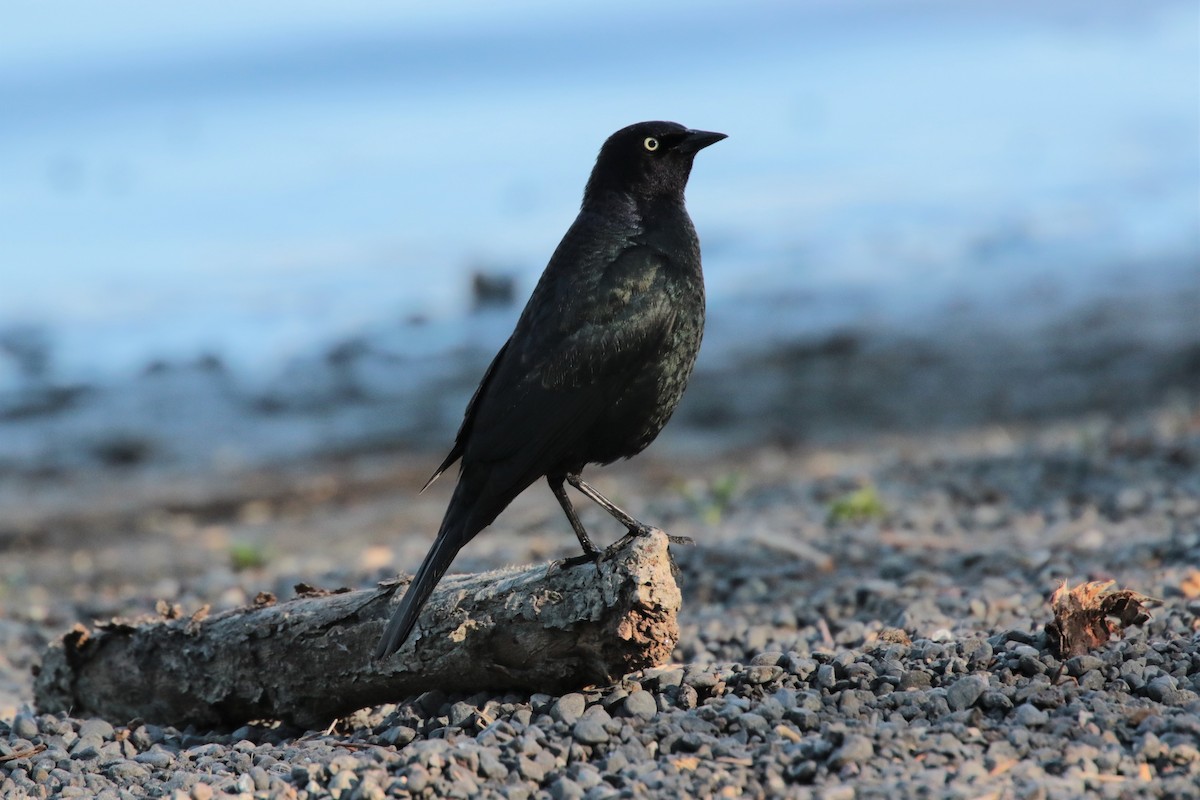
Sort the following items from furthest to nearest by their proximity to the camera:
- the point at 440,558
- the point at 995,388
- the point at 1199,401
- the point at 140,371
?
the point at 140,371, the point at 995,388, the point at 1199,401, the point at 440,558

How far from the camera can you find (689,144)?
517 centimetres

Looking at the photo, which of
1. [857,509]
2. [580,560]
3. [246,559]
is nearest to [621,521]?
[580,560]

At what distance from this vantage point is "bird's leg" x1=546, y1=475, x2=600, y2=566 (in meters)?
4.31

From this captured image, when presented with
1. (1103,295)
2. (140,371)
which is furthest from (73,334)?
(1103,295)

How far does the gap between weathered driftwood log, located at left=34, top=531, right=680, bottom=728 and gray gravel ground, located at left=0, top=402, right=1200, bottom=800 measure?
8cm

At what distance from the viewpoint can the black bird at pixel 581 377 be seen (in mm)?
4434

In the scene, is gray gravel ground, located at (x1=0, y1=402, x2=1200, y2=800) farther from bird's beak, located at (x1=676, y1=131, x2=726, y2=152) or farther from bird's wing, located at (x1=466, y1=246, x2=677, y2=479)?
bird's beak, located at (x1=676, y1=131, x2=726, y2=152)

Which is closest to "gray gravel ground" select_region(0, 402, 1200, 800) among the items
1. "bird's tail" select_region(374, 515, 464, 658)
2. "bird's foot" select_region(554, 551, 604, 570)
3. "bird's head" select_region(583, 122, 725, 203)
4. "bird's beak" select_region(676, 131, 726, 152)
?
"bird's tail" select_region(374, 515, 464, 658)

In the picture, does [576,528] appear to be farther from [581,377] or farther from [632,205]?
[632,205]

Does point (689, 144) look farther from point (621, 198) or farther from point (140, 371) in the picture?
point (140, 371)

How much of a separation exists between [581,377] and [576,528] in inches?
18.8

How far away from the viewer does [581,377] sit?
14.8ft

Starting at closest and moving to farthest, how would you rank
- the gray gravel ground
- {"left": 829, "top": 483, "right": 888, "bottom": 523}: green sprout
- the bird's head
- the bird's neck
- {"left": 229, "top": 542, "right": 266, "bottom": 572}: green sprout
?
1. the gray gravel ground
2. the bird's neck
3. the bird's head
4. {"left": 829, "top": 483, "right": 888, "bottom": 523}: green sprout
5. {"left": 229, "top": 542, "right": 266, "bottom": 572}: green sprout

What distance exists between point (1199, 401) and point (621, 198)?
7.91 meters
